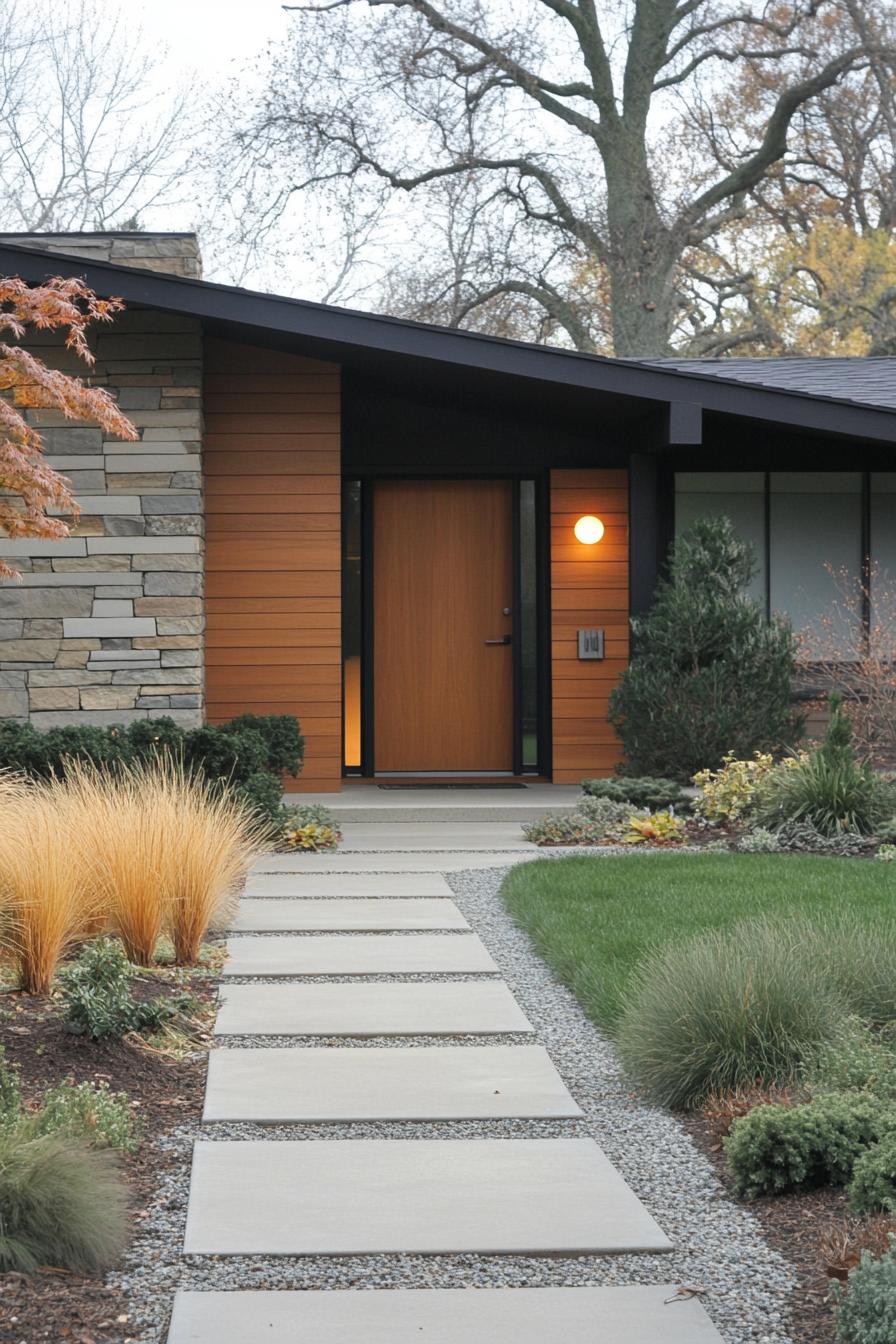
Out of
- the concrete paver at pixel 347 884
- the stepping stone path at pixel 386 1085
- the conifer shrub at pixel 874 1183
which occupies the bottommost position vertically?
the concrete paver at pixel 347 884

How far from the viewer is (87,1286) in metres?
2.45

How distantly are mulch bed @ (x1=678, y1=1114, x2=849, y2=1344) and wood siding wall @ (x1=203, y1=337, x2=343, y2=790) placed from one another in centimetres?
726

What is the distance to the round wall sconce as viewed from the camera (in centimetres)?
1071

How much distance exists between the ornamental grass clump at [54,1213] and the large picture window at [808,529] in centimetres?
873

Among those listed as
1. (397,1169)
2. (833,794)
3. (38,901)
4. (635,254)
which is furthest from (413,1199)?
(635,254)

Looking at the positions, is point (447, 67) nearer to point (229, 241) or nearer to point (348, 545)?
point (229, 241)

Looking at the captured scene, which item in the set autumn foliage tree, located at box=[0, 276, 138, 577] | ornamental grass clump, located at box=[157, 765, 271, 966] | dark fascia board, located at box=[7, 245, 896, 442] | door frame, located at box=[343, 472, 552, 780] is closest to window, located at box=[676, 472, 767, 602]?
door frame, located at box=[343, 472, 552, 780]

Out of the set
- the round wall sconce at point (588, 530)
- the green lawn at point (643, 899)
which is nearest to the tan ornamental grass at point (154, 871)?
the green lawn at point (643, 899)

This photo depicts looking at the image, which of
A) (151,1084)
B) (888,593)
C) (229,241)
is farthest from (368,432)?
(229,241)

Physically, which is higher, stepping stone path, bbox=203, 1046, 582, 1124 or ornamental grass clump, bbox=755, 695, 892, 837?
ornamental grass clump, bbox=755, 695, 892, 837

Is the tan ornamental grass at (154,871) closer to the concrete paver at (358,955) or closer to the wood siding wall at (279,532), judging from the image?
the concrete paver at (358,955)

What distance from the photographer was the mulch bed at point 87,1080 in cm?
230

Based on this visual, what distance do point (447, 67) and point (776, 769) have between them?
49.5 feet

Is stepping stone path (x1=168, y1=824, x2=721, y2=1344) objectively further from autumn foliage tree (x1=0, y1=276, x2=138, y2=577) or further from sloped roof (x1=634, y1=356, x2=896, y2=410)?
sloped roof (x1=634, y1=356, x2=896, y2=410)
